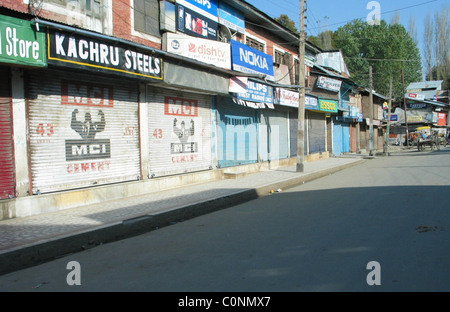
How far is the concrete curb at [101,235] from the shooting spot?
517 cm

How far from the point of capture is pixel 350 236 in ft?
18.2

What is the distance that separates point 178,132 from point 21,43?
19.4 ft

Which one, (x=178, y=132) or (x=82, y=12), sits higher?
(x=82, y=12)

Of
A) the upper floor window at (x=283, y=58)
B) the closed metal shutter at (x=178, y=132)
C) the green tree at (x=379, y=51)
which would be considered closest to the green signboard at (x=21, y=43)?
the closed metal shutter at (x=178, y=132)

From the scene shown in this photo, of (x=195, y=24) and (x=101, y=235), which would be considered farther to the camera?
(x=195, y=24)

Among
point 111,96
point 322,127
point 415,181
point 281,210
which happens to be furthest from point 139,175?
point 322,127

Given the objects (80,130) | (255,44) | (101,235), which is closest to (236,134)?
(255,44)

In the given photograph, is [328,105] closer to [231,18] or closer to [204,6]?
[231,18]

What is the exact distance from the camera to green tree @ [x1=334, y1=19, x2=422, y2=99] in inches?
2021

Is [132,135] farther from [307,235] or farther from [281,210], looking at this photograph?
[307,235]

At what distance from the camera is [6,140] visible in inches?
285

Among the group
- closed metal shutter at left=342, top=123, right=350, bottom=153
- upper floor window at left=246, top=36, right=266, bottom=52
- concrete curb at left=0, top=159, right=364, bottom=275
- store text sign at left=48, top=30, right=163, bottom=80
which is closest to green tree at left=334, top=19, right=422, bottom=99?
closed metal shutter at left=342, top=123, right=350, bottom=153

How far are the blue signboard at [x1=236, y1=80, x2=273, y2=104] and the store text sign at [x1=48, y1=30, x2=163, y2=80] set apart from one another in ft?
16.7

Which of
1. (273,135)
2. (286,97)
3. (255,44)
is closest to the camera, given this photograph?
(255,44)
